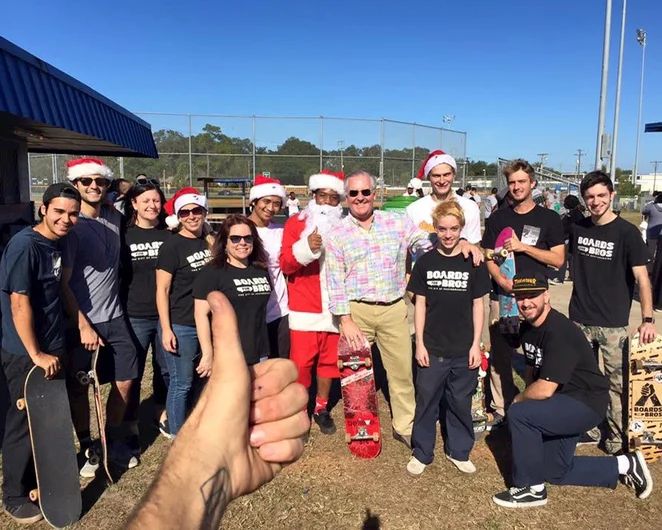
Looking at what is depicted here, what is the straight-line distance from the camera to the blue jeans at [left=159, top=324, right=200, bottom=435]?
3.63 metres

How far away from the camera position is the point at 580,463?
3.26 m

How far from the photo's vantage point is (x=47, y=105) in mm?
3691


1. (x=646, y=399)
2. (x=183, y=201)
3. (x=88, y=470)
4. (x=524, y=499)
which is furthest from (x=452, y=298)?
(x=88, y=470)

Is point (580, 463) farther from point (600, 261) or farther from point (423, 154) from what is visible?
point (423, 154)

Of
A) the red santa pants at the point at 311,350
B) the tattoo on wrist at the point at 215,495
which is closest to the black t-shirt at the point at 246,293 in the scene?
the red santa pants at the point at 311,350

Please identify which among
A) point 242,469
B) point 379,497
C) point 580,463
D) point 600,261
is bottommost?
point 379,497

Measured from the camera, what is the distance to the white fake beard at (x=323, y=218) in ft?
13.5

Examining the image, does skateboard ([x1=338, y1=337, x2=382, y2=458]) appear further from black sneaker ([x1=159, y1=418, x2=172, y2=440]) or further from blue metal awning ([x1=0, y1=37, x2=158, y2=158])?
blue metal awning ([x1=0, y1=37, x2=158, y2=158])

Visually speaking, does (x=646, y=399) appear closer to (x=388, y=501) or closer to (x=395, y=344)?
(x=395, y=344)

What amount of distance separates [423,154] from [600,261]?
17.0m

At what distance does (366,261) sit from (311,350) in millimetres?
1026

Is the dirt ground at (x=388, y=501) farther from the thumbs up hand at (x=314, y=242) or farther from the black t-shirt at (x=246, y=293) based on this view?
the thumbs up hand at (x=314, y=242)

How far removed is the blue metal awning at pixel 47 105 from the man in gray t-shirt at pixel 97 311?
511mm

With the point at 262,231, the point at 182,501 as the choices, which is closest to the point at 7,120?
the point at 262,231
